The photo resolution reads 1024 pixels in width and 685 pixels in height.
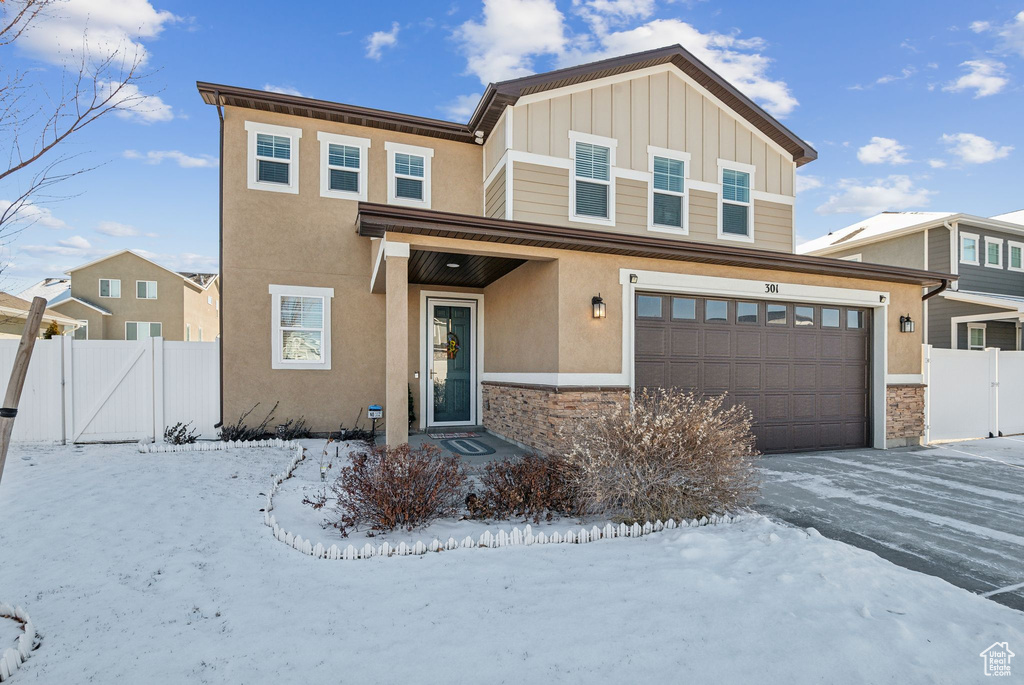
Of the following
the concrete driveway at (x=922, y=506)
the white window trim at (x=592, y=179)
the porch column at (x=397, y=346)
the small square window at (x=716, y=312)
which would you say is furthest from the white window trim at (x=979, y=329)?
the porch column at (x=397, y=346)

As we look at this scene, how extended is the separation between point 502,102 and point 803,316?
632cm

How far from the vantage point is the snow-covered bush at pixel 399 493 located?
168 inches

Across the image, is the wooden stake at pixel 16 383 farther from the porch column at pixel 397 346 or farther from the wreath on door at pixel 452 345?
the wreath on door at pixel 452 345

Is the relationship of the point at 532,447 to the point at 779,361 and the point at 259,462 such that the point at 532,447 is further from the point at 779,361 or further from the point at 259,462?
the point at 779,361

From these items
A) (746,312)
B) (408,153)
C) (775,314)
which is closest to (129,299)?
(408,153)

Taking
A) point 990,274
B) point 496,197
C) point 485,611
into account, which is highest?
point 496,197

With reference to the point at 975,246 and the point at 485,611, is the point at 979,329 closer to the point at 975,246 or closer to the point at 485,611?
the point at 975,246

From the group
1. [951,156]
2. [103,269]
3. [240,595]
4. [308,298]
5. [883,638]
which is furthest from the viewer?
[103,269]

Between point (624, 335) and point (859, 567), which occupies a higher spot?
point (624, 335)

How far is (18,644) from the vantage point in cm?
250

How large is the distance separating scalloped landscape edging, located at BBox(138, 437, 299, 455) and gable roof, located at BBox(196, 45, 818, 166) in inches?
224

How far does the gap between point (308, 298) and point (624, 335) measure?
5709 millimetres

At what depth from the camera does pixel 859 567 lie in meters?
3.58

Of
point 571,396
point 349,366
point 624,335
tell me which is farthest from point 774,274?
point 349,366
